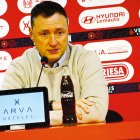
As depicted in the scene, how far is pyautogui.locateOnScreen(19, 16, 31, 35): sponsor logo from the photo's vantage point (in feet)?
9.80

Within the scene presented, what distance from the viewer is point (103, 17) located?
9.77ft

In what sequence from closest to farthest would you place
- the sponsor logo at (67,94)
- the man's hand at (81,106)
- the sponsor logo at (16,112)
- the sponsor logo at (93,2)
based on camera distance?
1. the sponsor logo at (16,112)
2. the sponsor logo at (67,94)
3. the man's hand at (81,106)
4. the sponsor logo at (93,2)

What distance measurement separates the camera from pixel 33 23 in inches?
113

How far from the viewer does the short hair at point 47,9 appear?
2763 millimetres

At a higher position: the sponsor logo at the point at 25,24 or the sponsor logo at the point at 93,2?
the sponsor logo at the point at 93,2

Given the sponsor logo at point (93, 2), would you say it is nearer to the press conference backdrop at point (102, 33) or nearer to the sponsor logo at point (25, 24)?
the press conference backdrop at point (102, 33)

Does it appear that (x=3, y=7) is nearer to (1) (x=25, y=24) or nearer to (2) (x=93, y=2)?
(1) (x=25, y=24)

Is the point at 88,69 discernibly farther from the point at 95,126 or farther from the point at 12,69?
the point at 95,126

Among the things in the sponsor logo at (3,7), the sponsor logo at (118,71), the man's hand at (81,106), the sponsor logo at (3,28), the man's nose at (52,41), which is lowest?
the man's hand at (81,106)

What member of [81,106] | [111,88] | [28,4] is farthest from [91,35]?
[81,106]

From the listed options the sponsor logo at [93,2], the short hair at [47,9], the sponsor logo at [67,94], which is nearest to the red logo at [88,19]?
the sponsor logo at [93,2]

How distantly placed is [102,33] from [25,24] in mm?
643

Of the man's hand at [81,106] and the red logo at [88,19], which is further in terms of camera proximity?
the red logo at [88,19]

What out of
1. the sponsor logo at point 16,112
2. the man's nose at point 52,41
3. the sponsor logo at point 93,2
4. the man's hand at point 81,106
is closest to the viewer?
the sponsor logo at point 16,112
